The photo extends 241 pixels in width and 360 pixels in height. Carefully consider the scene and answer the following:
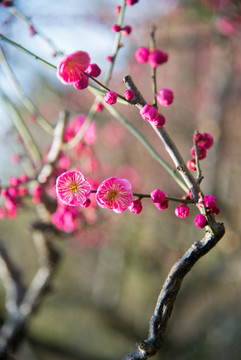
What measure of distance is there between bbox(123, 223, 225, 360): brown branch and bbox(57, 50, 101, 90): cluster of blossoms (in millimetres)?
623

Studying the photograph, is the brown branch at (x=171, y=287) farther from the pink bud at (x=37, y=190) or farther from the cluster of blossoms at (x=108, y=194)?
the pink bud at (x=37, y=190)

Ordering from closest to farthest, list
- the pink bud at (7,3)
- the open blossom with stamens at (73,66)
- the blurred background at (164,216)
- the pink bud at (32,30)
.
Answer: the open blossom with stamens at (73,66) < the pink bud at (32,30) < the pink bud at (7,3) < the blurred background at (164,216)

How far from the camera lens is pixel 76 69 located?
898mm

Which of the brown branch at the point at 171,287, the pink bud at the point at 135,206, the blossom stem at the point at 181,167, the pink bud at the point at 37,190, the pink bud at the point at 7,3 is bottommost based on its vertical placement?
the brown branch at the point at 171,287

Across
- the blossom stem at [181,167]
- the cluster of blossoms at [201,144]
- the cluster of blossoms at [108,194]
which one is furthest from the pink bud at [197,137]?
the cluster of blossoms at [108,194]

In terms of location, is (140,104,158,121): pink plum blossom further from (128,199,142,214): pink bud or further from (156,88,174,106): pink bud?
(128,199,142,214): pink bud

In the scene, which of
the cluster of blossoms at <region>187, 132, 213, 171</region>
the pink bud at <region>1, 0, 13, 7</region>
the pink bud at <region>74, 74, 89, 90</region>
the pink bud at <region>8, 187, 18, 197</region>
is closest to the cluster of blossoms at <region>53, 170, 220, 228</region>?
the cluster of blossoms at <region>187, 132, 213, 171</region>

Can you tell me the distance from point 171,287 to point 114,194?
341 mm

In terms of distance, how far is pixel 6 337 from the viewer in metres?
2.29

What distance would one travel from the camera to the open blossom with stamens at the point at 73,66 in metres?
0.86

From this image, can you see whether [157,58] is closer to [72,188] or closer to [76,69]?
[76,69]

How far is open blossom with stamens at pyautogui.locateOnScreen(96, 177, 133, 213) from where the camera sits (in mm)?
896

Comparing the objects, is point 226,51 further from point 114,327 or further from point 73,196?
point 114,327

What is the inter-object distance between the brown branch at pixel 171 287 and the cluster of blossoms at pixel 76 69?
62 cm
